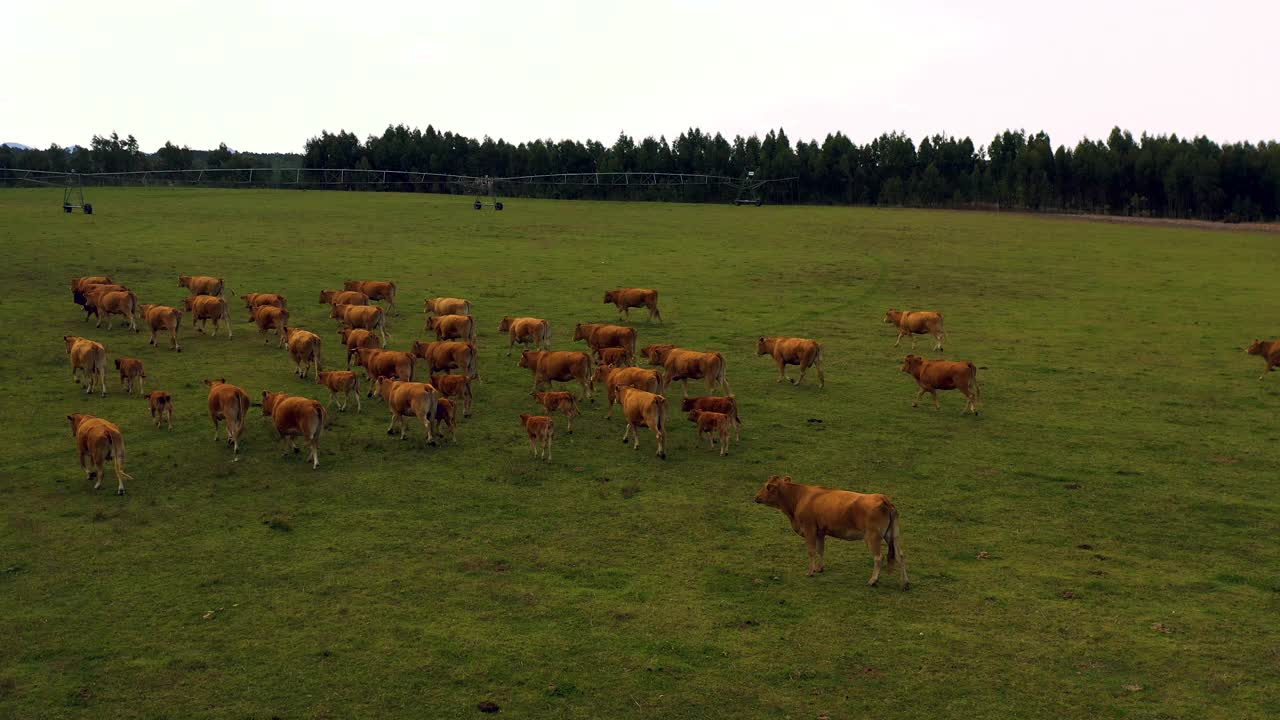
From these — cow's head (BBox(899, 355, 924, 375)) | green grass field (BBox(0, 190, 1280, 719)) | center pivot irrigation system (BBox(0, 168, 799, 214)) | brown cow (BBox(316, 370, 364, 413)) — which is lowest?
green grass field (BBox(0, 190, 1280, 719))

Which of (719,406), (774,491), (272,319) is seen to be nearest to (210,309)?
(272,319)

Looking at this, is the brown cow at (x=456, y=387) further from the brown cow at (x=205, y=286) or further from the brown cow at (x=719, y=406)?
the brown cow at (x=205, y=286)

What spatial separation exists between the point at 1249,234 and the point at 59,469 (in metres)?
77.9

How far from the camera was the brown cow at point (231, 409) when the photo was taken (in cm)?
1892

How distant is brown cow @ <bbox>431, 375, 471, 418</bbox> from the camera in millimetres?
21328

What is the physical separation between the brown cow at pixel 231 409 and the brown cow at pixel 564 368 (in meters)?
5.91

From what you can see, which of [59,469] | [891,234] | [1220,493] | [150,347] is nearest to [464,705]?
[59,469]

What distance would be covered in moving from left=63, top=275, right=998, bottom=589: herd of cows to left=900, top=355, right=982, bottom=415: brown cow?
0.09 feet

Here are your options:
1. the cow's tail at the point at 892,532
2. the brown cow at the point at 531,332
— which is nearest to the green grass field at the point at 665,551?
the cow's tail at the point at 892,532

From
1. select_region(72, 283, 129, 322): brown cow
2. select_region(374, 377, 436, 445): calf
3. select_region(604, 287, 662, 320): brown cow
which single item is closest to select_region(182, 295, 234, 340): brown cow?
select_region(72, 283, 129, 322): brown cow

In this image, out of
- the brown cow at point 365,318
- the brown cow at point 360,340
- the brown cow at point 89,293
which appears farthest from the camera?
the brown cow at point 89,293

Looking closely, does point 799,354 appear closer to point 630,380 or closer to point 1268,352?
point 630,380

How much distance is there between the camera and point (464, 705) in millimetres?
10891

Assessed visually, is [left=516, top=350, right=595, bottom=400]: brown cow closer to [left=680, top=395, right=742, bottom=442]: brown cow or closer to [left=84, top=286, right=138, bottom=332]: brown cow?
[left=680, top=395, right=742, bottom=442]: brown cow
